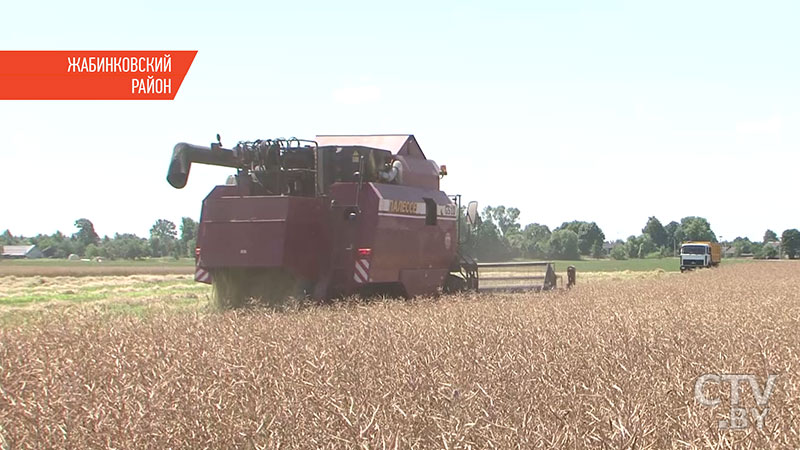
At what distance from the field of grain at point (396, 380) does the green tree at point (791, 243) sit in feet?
421

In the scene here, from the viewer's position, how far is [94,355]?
5.91m

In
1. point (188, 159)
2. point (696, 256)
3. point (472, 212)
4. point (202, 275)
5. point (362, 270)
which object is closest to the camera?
point (362, 270)

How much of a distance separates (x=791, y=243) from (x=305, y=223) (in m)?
129

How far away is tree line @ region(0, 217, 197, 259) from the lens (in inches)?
4026

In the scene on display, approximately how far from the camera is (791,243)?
12325 cm

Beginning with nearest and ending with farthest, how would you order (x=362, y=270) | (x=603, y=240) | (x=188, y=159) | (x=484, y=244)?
1. (x=362, y=270)
2. (x=188, y=159)
3. (x=484, y=244)
4. (x=603, y=240)

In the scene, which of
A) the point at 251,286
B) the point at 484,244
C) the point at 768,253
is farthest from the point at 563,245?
the point at 251,286

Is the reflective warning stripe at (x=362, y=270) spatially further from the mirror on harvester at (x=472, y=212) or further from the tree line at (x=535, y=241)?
the tree line at (x=535, y=241)

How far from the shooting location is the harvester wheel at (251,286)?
36.0 feet

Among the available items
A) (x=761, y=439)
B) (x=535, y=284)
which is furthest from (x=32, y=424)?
(x=535, y=284)

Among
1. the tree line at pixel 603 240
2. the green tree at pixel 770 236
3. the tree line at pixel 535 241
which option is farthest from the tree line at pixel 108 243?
the green tree at pixel 770 236

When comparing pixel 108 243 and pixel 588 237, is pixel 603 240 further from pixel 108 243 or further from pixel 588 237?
pixel 108 243

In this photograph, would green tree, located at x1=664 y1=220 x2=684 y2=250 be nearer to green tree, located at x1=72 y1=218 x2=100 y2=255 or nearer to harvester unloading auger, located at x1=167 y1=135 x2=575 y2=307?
green tree, located at x1=72 y1=218 x2=100 y2=255

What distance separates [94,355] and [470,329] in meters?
3.13
